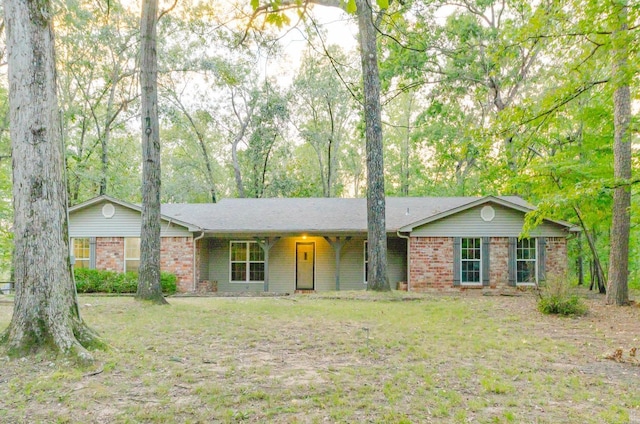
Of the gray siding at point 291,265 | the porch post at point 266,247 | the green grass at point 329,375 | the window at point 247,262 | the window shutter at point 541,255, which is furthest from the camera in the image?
the window at point 247,262

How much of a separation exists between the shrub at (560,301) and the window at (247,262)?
9831mm

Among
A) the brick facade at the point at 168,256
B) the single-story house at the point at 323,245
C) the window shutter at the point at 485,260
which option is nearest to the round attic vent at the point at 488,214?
the single-story house at the point at 323,245

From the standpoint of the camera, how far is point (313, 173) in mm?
31094

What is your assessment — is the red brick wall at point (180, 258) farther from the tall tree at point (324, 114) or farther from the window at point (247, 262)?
the tall tree at point (324, 114)

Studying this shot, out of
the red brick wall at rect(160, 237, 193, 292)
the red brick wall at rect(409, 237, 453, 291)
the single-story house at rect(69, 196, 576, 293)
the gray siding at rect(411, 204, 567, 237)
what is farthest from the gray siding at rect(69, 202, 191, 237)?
the gray siding at rect(411, 204, 567, 237)

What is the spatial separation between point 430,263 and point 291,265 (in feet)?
16.6

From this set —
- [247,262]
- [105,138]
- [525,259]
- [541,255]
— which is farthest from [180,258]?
[541,255]

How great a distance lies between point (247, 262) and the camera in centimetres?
1602

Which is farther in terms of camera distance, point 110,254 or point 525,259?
point 110,254

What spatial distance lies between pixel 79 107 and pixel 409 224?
16.9m

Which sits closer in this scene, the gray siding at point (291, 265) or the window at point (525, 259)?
the window at point (525, 259)

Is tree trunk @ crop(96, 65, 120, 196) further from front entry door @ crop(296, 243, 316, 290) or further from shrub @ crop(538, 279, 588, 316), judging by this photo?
shrub @ crop(538, 279, 588, 316)

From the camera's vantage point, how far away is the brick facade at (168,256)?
1472 cm

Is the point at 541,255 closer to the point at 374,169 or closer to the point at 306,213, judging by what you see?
the point at 374,169
